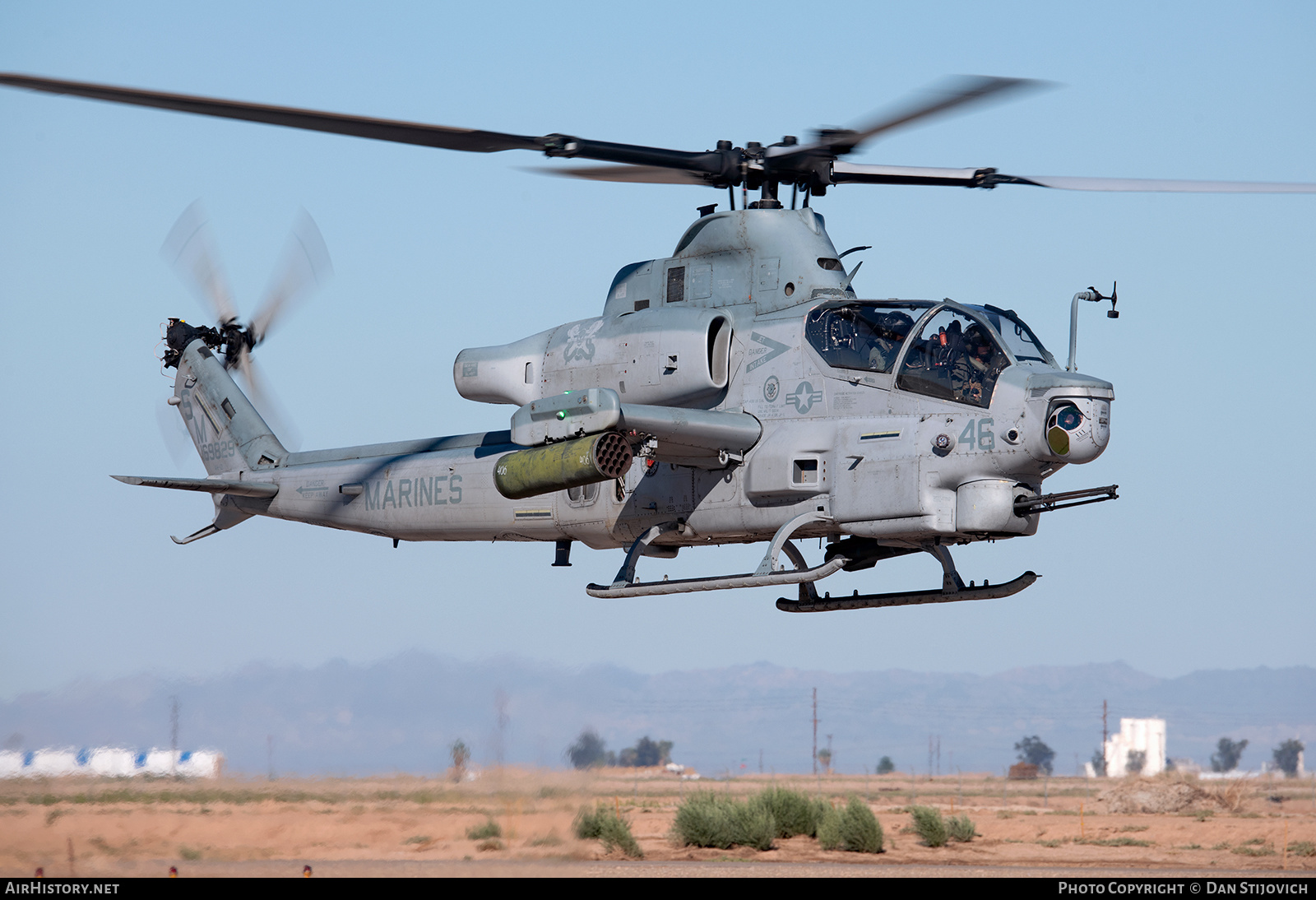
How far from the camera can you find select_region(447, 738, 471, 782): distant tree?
16094 mm

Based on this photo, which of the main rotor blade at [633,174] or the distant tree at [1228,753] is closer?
the main rotor blade at [633,174]

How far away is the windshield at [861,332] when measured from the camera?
13.8m

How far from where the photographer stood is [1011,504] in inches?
519

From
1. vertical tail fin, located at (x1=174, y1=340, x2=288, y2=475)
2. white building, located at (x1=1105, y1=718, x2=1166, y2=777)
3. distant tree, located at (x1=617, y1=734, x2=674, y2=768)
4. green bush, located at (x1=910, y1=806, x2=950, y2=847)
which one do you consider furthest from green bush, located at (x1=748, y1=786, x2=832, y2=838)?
white building, located at (x1=1105, y1=718, x2=1166, y2=777)

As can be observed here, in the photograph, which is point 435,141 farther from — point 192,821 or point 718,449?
point 192,821

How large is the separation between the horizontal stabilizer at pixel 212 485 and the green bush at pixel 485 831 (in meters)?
6.38

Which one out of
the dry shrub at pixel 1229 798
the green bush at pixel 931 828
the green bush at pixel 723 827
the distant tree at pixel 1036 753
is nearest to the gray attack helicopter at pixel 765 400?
the green bush at pixel 723 827

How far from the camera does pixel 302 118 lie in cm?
1249

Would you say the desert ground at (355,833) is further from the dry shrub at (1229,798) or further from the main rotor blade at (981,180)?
the dry shrub at (1229,798)

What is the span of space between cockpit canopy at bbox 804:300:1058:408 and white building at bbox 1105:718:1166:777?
7935 centimetres

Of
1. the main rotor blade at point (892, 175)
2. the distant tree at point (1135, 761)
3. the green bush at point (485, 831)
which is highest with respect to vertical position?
the main rotor blade at point (892, 175)

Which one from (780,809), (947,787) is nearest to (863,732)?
(947,787)
